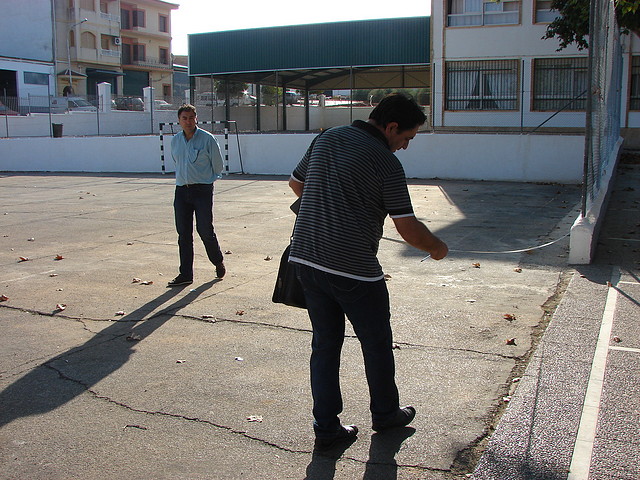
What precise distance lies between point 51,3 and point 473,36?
40.7 m

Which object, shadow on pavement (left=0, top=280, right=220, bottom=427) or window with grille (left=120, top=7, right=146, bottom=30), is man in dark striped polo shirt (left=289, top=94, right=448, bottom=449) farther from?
window with grille (left=120, top=7, right=146, bottom=30)

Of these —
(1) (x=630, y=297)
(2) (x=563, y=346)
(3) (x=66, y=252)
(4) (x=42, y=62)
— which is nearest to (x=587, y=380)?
(2) (x=563, y=346)

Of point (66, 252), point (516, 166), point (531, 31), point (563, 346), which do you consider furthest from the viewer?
point (531, 31)

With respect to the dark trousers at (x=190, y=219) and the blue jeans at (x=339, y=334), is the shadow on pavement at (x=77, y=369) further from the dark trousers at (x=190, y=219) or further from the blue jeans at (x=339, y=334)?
the blue jeans at (x=339, y=334)

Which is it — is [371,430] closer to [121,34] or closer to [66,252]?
[66,252]

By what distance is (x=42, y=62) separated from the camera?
171 feet

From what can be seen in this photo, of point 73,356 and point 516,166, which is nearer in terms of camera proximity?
point 73,356

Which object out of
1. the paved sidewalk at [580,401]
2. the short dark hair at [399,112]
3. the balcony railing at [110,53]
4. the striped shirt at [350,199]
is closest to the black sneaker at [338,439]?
the paved sidewalk at [580,401]

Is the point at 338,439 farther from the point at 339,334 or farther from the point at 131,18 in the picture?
the point at 131,18

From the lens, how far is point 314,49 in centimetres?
3644

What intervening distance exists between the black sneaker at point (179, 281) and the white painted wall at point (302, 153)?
46.2 ft

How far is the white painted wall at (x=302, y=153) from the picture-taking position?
1900cm

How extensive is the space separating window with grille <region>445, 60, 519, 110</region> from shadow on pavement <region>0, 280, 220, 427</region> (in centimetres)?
2365

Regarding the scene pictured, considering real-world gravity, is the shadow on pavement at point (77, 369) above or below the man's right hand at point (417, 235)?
below
